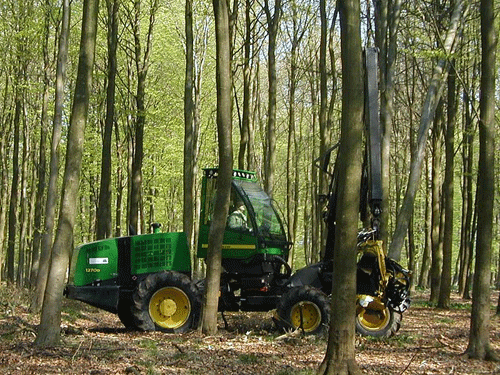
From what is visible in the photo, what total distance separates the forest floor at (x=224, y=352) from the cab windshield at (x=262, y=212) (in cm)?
188

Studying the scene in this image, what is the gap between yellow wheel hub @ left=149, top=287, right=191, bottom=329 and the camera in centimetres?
1255

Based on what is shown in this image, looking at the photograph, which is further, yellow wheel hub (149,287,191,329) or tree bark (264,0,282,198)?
tree bark (264,0,282,198)

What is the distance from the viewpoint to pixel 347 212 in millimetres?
7676

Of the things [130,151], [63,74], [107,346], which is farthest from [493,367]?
[130,151]

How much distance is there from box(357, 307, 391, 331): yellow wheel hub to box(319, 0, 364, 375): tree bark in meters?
4.40

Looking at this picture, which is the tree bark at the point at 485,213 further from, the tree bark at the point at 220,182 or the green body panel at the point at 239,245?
the green body panel at the point at 239,245

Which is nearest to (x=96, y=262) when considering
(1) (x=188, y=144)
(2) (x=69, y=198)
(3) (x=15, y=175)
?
(2) (x=69, y=198)

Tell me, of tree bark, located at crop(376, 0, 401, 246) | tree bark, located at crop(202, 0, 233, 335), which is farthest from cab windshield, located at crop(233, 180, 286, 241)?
tree bark, located at crop(376, 0, 401, 246)

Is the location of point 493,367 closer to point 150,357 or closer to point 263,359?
point 263,359

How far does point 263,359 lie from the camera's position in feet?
30.6

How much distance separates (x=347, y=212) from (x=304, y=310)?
15.1ft

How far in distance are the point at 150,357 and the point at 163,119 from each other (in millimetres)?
22972

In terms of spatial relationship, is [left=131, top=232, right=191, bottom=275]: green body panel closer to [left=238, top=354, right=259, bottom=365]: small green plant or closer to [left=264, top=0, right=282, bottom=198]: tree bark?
[left=238, top=354, right=259, bottom=365]: small green plant

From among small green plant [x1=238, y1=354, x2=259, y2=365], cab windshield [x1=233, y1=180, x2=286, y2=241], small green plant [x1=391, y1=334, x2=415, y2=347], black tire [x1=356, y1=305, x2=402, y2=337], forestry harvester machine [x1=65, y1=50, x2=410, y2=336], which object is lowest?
small green plant [x1=391, y1=334, x2=415, y2=347]
